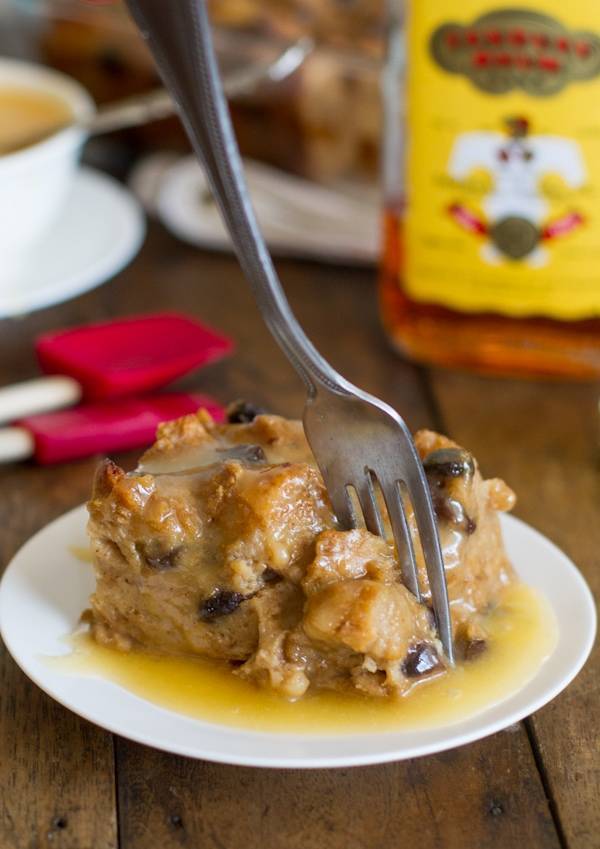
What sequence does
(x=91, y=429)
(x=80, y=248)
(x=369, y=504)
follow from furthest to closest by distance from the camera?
(x=80, y=248)
(x=91, y=429)
(x=369, y=504)

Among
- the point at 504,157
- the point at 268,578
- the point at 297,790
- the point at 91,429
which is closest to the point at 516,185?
the point at 504,157

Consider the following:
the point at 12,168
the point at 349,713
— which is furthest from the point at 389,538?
the point at 12,168

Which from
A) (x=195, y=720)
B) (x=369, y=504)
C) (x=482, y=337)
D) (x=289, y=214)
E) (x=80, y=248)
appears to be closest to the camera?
(x=195, y=720)

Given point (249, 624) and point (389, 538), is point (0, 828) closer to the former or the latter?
point (249, 624)

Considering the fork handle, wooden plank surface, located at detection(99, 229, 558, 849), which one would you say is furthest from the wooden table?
the fork handle

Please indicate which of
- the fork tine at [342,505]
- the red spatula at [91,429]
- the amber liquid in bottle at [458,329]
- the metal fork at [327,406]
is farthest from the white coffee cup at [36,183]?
→ the fork tine at [342,505]

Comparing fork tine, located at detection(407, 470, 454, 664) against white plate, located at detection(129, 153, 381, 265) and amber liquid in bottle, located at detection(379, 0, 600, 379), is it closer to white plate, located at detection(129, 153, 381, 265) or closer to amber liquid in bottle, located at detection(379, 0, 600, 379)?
amber liquid in bottle, located at detection(379, 0, 600, 379)

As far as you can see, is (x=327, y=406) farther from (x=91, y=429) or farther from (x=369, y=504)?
(x=91, y=429)
